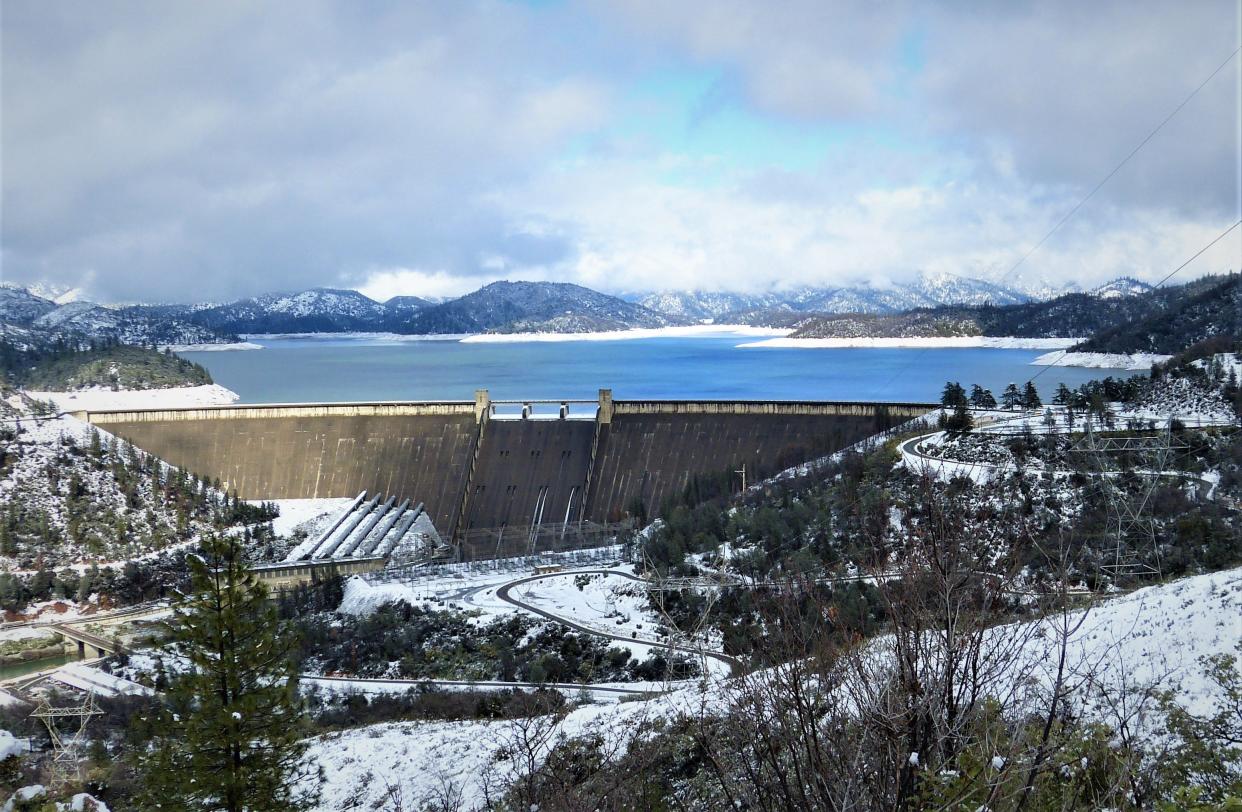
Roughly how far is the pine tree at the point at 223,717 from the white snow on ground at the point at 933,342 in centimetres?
11141

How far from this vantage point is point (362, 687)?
65.9ft

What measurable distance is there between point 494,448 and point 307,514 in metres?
7.80

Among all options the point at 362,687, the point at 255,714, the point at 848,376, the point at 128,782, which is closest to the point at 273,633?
the point at 255,714

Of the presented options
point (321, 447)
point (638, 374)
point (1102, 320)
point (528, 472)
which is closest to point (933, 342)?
point (1102, 320)

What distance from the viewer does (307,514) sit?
1484 inches

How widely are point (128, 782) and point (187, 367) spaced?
7015 cm

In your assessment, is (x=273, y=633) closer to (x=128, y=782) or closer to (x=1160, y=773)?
(x=128, y=782)

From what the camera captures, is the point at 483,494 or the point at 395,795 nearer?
the point at 395,795

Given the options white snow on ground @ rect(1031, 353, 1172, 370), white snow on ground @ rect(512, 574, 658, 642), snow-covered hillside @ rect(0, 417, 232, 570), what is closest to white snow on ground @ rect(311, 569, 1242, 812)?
white snow on ground @ rect(512, 574, 658, 642)

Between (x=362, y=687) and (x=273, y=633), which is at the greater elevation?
(x=273, y=633)

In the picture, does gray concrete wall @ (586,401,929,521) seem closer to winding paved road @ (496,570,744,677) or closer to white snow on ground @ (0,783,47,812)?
winding paved road @ (496,570,744,677)

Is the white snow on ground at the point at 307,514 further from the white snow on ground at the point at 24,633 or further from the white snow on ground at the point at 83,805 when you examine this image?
the white snow on ground at the point at 83,805

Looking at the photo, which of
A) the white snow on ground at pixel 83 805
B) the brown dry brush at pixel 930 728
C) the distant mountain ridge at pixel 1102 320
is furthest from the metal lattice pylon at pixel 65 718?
the distant mountain ridge at pixel 1102 320

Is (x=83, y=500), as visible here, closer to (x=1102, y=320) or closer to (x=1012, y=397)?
(x=1012, y=397)
